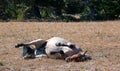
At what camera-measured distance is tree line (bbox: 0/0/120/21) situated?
70.9ft

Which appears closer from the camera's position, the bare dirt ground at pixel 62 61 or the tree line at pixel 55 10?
the bare dirt ground at pixel 62 61

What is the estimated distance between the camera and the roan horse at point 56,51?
8613mm

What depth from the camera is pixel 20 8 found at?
73.4 feet

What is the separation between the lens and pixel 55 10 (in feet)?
79.9

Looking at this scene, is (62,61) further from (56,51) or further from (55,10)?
(55,10)

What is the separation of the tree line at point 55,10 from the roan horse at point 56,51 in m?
11.4

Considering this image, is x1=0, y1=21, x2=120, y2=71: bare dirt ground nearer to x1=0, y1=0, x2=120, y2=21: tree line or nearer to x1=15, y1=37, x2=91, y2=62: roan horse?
x1=15, y1=37, x2=91, y2=62: roan horse

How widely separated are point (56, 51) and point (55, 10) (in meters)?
15.7

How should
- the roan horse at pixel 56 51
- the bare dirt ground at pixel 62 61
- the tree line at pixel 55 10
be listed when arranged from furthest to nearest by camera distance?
the tree line at pixel 55 10 → the roan horse at pixel 56 51 → the bare dirt ground at pixel 62 61

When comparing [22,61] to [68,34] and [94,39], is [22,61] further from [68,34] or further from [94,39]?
[68,34]

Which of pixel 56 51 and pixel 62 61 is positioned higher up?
pixel 56 51

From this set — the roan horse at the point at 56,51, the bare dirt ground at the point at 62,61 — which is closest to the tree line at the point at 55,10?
the bare dirt ground at the point at 62,61

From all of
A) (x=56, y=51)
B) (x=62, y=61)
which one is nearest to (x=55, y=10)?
(x=56, y=51)

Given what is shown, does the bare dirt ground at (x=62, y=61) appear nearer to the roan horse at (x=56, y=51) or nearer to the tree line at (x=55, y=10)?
the roan horse at (x=56, y=51)
